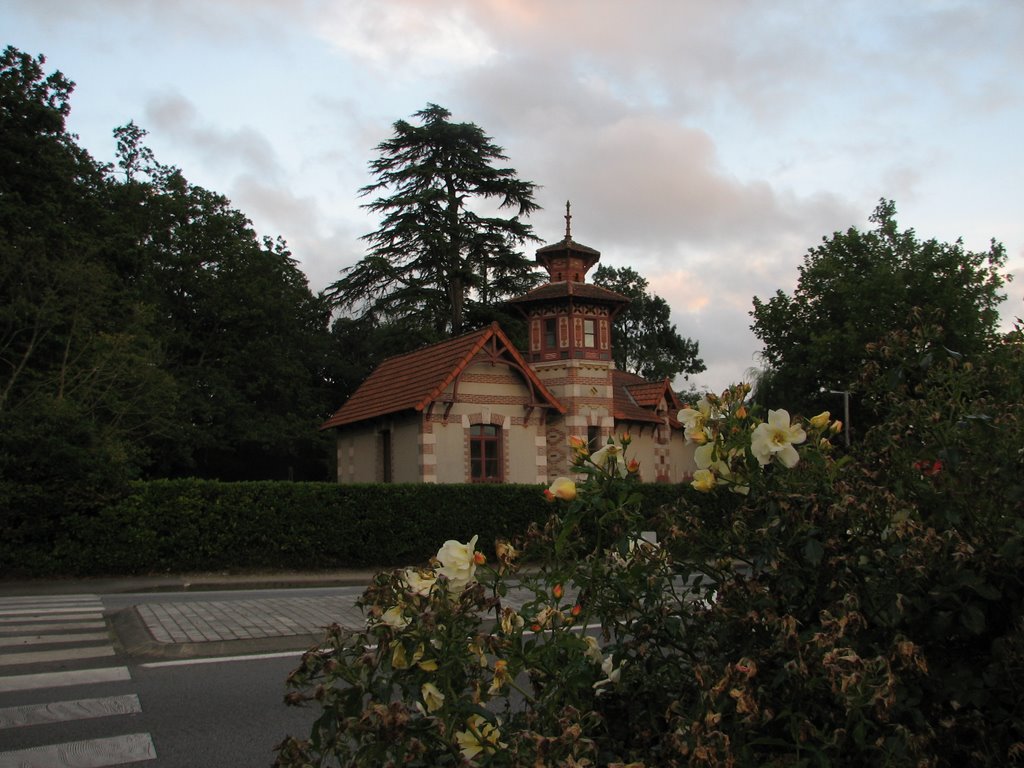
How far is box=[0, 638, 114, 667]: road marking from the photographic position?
829 cm

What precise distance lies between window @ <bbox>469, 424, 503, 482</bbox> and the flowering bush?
81.0ft

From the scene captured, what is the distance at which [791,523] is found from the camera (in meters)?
2.66

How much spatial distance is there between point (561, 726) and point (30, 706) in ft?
19.0

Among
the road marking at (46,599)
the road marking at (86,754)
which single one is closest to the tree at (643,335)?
the road marking at (46,599)

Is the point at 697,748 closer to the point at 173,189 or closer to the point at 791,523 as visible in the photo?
the point at 791,523

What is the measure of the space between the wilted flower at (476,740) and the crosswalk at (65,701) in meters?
3.99

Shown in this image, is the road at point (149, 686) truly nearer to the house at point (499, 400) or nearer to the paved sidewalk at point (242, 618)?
the paved sidewalk at point (242, 618)

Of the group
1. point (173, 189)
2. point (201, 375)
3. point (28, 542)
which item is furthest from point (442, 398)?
point (173, 189)

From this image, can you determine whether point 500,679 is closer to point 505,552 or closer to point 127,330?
point 505,552

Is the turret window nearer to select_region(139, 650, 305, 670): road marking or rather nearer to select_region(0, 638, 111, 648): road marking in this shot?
select_region(0, 638, 111, 648): road marking

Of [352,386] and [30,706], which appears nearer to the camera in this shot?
[30,706]

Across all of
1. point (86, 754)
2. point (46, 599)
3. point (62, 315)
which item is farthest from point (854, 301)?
point (86, 754)

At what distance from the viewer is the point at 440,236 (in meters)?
40.1

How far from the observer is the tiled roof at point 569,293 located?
109 ft
